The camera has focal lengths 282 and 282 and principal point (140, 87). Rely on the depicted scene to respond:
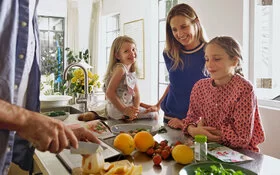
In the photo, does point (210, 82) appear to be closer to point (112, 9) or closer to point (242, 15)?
point (242, 15)

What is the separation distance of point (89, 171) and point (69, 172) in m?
0.10

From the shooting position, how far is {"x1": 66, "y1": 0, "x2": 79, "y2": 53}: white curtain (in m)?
5.67

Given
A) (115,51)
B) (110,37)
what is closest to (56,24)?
(110,37)

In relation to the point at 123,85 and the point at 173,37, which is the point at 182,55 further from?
the point at 123,85

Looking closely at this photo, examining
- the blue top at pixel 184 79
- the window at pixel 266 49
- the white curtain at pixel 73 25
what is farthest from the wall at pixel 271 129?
the white curtain at pixel 73 25

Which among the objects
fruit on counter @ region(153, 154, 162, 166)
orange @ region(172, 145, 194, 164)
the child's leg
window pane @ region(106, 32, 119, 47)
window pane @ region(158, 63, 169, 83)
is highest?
window pane @ region(106, 32, 119, 47)

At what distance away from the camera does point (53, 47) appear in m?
5.88

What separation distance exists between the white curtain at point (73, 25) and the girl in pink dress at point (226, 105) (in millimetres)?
4741

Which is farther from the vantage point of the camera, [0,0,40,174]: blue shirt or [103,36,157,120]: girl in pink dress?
[103,36,157,120]: girl in pink dress

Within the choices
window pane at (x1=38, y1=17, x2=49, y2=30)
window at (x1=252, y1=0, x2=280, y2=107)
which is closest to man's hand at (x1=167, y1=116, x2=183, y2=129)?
window at (x1=252, y1=0, x2=280, y2=107)

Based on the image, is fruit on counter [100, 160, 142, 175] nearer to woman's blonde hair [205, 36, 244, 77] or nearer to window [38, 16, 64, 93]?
woman's blonde hair [205, 36, 244, 77]

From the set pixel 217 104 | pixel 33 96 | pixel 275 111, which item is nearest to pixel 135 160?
pixel 33 96

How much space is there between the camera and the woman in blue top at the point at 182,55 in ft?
5.39

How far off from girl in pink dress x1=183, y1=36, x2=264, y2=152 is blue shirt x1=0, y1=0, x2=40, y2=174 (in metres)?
0.76
